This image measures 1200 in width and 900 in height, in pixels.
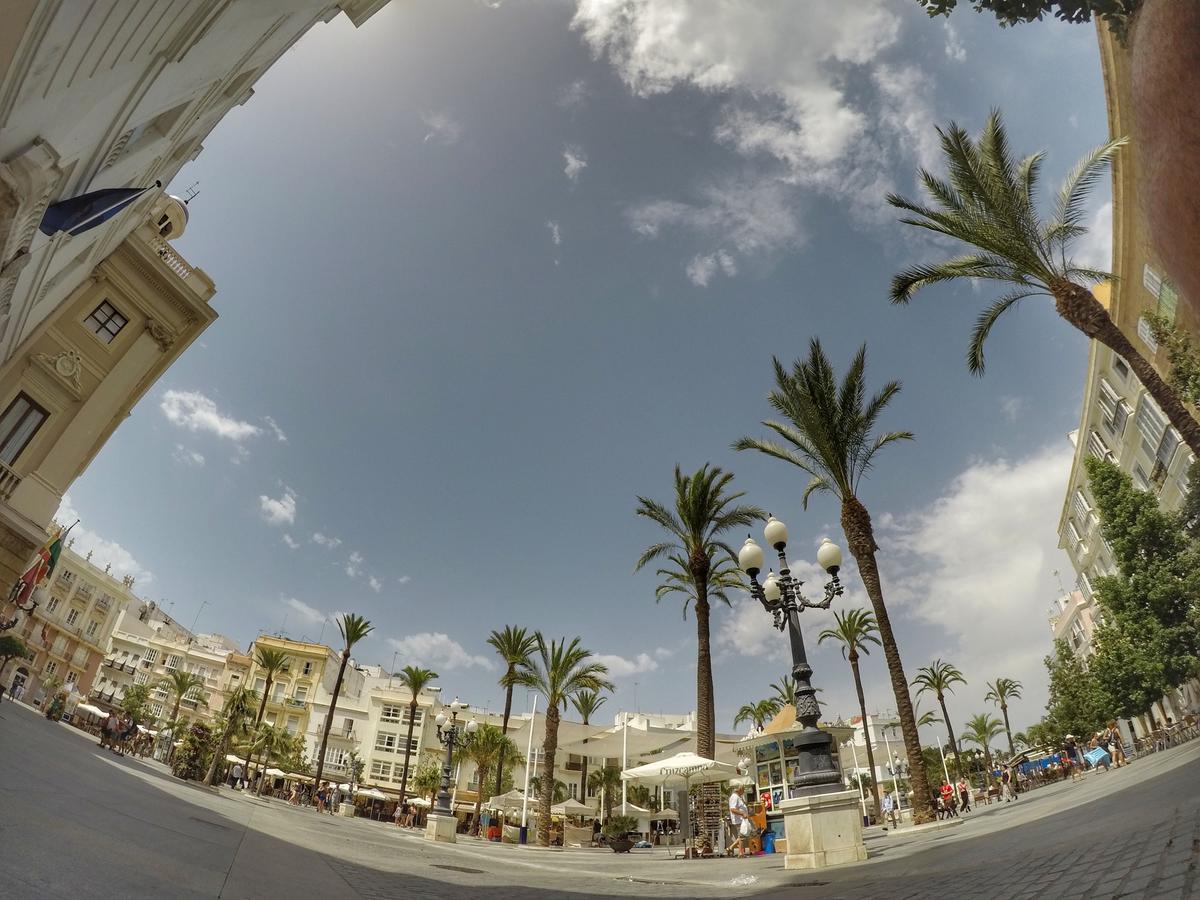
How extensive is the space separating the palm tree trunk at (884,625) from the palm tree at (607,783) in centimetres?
4530

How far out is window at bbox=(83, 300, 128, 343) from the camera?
714 inches

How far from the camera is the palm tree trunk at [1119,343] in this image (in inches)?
434

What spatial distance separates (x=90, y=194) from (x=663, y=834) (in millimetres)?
46309

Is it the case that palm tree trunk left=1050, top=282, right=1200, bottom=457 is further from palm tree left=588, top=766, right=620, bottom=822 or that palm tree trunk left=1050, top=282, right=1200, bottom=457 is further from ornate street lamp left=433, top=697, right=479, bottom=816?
palm tree left=588, top=766, right=620, bottom=822

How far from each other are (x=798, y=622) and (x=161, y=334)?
22.2 meters

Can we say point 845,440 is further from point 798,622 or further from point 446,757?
point 446,757

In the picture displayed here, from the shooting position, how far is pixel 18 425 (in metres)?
16.3

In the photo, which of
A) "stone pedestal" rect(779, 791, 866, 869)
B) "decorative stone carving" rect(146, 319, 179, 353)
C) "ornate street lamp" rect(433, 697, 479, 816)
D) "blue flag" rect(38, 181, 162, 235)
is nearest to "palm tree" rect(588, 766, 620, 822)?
"ornate street lamp" rect(433, 697, 479, 816)

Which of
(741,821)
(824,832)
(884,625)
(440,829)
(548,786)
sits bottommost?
(440,829)

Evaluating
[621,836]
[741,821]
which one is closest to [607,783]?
[621,836]

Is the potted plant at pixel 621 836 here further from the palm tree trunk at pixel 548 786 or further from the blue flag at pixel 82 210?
the blue flag at pixel 82 210

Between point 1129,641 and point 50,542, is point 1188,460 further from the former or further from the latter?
point 50,542

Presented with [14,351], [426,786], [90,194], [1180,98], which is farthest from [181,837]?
[426,786]

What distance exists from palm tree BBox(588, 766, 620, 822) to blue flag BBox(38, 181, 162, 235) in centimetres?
5708
